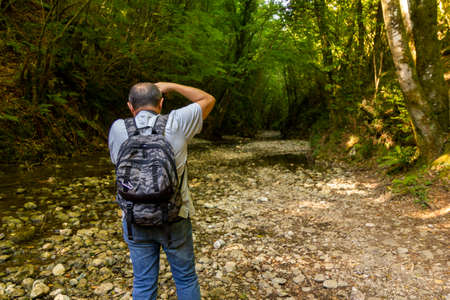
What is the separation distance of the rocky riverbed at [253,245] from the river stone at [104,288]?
11 millimetres

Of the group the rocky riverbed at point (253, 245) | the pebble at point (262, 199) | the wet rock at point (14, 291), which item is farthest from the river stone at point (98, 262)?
the pebble at point (262, 199)

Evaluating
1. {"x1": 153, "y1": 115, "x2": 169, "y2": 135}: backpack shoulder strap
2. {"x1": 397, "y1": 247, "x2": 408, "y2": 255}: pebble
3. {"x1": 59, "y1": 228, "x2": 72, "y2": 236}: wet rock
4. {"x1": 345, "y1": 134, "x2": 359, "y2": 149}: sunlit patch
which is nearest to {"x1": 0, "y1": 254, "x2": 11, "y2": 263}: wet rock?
{"x1": 59, "y1": 228, "x2": 72, "y2": 236}: wet rock

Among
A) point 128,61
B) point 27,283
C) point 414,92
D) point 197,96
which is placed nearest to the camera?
point 197,96

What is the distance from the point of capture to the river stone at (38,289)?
2720mm

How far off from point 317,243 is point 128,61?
29.7 feet

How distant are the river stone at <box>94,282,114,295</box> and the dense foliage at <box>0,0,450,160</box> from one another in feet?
16.2

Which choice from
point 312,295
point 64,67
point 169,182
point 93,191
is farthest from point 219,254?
point 64,67

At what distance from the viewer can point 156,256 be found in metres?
2.08

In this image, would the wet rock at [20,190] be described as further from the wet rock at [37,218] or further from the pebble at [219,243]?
the pebble at [219,243]

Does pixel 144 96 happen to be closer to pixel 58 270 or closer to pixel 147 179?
pixel 147 179

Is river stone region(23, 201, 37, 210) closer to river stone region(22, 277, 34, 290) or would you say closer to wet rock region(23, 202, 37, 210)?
wet rock region(23, 202, 37, 210)

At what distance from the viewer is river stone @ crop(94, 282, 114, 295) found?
286cm

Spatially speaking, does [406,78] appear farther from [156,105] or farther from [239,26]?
[239,26]

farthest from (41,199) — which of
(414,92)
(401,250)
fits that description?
(414,92)
